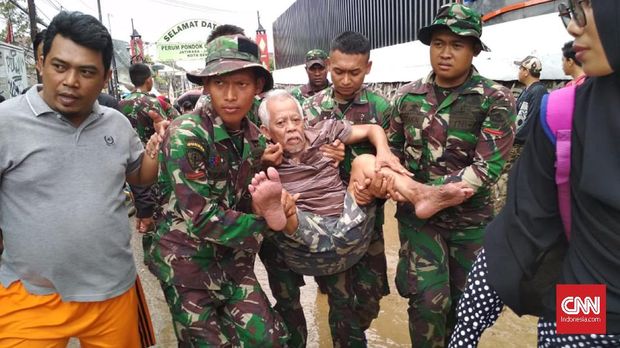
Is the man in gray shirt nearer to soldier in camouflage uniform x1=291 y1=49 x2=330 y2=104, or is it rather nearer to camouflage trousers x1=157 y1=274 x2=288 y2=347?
camouflage trousers x1=157 y1=274 x2=288 y2=347

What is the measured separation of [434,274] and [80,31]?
2131 millimetres

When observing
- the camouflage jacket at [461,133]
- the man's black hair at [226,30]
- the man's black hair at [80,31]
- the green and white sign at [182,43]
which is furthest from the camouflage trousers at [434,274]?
the green and white sign at [182,43]

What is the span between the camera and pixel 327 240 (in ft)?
7.95

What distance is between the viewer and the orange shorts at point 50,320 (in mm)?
1877

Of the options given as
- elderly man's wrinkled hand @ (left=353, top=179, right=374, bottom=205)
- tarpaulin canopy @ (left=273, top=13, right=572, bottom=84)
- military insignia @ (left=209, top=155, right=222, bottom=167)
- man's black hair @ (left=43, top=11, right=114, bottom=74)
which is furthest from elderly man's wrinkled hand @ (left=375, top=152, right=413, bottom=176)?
tarpaulin canopy @ (left=273, top=13, right=572, bottom=84)

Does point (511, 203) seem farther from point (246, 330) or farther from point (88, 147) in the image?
point (88, 147)

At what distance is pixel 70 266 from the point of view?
193 cm

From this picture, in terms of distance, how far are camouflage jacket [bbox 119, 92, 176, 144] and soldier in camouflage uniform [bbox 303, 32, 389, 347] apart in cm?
316

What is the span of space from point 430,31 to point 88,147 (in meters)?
1.89

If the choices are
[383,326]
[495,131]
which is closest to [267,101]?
[495,131]

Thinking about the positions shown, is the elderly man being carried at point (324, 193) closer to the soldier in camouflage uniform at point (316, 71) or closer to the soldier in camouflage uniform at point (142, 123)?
the soldier in camouflage uniform at point (316, 71)

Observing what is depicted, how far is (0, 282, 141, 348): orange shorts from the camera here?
1877 millimetres

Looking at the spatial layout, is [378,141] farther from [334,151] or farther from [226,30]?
[226,30]

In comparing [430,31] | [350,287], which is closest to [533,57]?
[430,31]
